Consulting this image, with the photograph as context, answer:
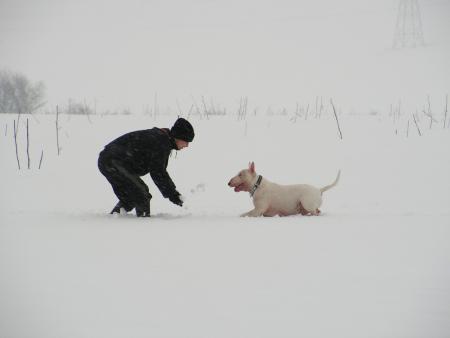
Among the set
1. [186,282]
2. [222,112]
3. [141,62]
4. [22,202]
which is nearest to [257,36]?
[141,62]

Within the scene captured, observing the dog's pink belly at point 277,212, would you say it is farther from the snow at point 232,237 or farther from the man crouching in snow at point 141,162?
the man crouching in snow at point 141,162

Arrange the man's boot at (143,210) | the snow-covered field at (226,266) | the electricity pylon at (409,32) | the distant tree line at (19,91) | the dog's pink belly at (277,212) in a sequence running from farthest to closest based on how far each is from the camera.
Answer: the electricity pylon at (409,32) → the distant tree line at (19,91) → the dog's pink belly at (277,212) → the man's boot at (143,210) → the snow-covered field at (226,266)

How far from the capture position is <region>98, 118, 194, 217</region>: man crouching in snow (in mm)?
6035

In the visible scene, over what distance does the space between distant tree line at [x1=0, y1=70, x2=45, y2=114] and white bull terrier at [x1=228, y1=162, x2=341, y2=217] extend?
30.1 metres

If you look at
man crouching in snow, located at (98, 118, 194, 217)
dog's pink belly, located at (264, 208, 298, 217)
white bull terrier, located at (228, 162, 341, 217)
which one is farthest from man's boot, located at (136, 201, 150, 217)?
dog's pink belly, located at (264, 208, 298, 217)

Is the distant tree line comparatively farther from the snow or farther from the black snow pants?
the black snow pants

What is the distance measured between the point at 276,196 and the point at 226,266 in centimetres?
260

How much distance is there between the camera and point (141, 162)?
6164 mm

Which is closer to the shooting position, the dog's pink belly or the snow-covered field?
the snow-covered field

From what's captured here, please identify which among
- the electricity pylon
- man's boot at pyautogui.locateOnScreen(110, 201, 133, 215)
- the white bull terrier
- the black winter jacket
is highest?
the electricity pylon

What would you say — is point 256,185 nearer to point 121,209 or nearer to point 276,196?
point 276,196

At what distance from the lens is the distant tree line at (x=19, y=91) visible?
113 feet

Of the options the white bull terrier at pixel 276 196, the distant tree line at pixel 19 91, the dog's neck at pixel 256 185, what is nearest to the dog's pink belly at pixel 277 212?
the white bull terrier at pixel 276 196

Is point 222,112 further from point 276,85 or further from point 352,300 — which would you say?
point 276,85
